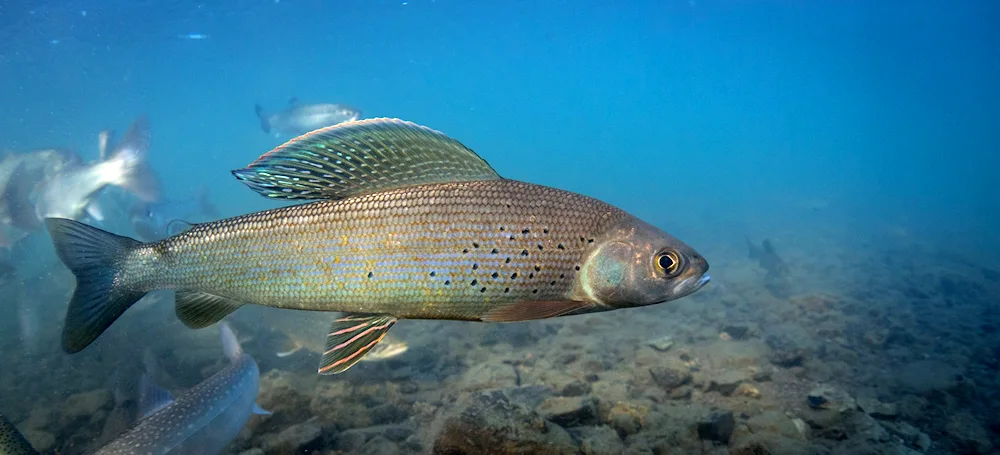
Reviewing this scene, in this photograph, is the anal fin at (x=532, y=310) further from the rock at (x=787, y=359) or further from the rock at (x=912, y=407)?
the rock at (x=787, y=359)

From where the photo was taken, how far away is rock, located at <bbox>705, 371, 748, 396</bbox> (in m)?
5.02

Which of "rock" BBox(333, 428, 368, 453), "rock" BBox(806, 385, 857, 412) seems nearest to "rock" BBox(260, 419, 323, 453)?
"rock" BBox(333, 428, 368, 453)

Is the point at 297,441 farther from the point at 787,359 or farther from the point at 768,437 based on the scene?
the point at 787,359

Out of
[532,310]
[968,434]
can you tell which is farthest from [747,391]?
[532,310]

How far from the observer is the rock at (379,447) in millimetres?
3611

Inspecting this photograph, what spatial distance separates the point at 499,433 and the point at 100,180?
12.2 meters

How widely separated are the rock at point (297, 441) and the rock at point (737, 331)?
7.01 metres

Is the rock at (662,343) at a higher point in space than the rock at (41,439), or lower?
higher

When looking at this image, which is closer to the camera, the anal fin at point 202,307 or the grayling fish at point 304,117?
the anal fin at point 202,307

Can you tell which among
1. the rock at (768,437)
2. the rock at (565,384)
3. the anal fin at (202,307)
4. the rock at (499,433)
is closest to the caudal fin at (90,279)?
the anal fin at (202,307)

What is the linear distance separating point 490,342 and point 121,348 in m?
6.29

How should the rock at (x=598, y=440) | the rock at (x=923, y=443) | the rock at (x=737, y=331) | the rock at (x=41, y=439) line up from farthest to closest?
1. the rock at (x=737, y=331)
2. the rock at (x=41, y=439)
3. the rock at (x=923, y=443)
4. the rock at (x=598, y=440)

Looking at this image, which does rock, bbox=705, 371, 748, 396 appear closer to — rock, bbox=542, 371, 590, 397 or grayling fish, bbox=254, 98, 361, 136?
rock, bbox=542, 371, 590, 397

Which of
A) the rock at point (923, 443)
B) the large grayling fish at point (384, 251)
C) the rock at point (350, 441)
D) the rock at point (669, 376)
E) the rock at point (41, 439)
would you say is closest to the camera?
the large grayling fish at point (384, 251)
